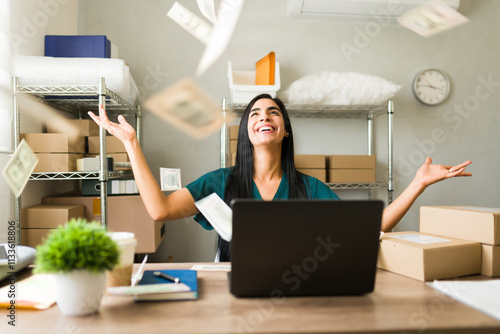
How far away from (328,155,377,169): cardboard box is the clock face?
0.78m

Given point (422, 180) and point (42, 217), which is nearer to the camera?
point (422, 180)

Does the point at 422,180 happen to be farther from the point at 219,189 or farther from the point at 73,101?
the point at 73,101

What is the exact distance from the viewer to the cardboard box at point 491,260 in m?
1.02

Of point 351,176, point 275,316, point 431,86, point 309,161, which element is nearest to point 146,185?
point 275,316

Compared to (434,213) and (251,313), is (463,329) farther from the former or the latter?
(434,213)

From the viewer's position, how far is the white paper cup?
2.67ft

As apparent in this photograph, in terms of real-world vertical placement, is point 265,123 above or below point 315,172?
above

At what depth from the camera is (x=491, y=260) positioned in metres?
1.02

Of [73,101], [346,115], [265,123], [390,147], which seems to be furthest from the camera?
[346,115]

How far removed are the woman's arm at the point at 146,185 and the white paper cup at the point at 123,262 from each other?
524 mm

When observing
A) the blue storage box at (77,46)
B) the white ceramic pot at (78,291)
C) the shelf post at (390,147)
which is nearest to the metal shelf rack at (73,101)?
the blue storage box at (77,46)

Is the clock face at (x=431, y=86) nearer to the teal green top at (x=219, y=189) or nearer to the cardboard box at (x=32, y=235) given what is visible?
the teal green top at (x=219, y=189)

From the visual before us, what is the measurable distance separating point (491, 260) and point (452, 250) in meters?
0.13

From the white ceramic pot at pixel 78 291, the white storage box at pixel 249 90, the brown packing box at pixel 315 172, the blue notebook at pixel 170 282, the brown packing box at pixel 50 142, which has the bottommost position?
the blue notebook at pixel 170 282
